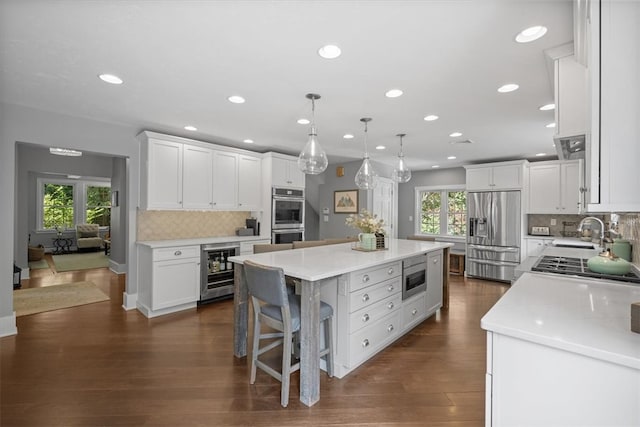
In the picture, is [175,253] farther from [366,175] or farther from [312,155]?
[366,175]

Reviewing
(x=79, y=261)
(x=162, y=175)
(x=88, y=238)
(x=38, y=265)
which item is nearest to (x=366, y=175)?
(x=162, y=175)

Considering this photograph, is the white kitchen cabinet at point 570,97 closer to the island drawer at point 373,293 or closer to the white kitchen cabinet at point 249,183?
the island drawer at point 373,293

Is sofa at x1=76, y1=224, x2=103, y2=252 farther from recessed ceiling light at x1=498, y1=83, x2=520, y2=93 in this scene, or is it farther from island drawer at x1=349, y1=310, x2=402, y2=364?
recessed ceiling light at x1=498, y1=83, x2=520, y2=93

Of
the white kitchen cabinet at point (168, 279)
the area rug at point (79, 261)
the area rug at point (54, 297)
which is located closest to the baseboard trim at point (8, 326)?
the area rug at point (54, 297)

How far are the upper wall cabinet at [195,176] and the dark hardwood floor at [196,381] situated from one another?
164 cm

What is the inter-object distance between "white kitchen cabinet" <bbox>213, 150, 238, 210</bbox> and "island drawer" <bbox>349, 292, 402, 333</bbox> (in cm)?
297

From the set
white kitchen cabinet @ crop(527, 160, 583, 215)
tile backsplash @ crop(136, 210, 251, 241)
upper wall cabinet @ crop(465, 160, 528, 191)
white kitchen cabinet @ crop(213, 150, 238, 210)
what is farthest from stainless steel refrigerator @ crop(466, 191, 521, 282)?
white kitchen cabinet @ crop(213, 150, 238, 210)

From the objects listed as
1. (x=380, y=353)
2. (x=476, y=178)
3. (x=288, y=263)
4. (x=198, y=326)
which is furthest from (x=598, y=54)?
(x=476, y=178)

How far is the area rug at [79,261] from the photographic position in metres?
6.67

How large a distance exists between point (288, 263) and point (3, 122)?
3.39m

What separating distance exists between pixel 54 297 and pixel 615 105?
622 cm

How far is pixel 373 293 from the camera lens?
8.36ft

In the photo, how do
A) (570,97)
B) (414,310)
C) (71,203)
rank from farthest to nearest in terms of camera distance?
1. (71,203)
2. (414,310)
3. (570,97)

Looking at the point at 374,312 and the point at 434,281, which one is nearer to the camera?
the point at 374,312
